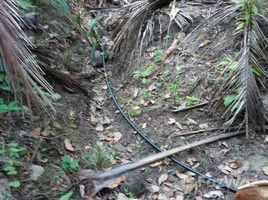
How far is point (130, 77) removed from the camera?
397 cm

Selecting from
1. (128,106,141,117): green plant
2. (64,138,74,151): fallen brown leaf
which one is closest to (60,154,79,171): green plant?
(64,138,74,151): fallen brown leaf

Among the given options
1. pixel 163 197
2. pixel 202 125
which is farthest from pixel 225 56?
pixel 163 197

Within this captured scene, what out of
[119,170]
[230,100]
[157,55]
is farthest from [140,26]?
[119,170]

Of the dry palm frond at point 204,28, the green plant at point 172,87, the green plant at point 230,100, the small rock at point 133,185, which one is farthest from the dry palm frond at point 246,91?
the small rock at point 133,185

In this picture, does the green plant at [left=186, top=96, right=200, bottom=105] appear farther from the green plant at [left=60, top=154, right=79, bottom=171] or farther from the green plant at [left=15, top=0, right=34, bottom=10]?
the green plant at [left=15, top=0, right=34, bottom=10]

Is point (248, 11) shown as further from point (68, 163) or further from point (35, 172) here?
point (35, 172)

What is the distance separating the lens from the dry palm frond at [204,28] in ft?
12.7

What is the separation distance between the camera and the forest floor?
99.7 inches

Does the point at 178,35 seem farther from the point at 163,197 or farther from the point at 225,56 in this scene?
the point at 163,197

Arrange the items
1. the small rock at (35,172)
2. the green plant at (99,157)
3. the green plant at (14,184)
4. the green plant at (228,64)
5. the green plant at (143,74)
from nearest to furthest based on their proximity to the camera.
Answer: the green plant at (14,184) < the small rock at (35,172) < the green plant at (99,157) < the green plant at (228,64) < the green plant at (143,74)

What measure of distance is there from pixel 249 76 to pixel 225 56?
0.56 metres

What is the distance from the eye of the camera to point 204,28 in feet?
13.0

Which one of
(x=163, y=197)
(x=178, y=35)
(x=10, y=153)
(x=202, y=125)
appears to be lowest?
(x=163, y=197)

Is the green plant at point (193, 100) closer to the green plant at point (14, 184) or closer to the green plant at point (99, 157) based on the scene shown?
the green plant at point (99, 157)
